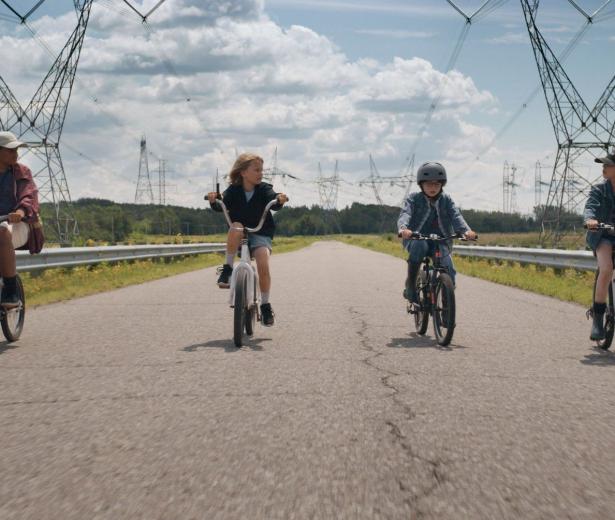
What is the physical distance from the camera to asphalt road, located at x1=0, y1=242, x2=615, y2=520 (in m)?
3.02

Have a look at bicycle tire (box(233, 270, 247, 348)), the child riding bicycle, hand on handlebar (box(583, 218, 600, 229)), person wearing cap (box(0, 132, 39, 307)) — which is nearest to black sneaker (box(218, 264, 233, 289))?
the child riding bicycle

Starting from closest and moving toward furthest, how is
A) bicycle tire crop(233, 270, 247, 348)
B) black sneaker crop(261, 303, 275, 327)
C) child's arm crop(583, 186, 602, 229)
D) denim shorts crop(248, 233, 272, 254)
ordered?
1. bicycle tire crop(233, 270, 247, 348)
2. child's arm crop(583, 186, 602, 229)
3. denim shorts crop(248, 233, 272, 254)
4. black sneaker crop(261, 303, 275, 327)

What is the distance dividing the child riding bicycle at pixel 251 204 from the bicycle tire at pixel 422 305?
1640mm

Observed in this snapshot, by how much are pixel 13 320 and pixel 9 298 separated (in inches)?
14.8

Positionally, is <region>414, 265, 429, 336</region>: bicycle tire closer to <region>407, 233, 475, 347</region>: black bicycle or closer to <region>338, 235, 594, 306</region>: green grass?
<region>407, 233, 475, 347</region>: black bicycle

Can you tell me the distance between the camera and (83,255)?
16.7 m

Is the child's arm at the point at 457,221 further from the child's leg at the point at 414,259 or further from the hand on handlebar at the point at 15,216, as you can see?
the hand on handlebar at the point at 15,216

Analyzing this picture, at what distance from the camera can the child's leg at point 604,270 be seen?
7312 mm

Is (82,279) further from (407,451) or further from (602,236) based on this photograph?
(407,451)

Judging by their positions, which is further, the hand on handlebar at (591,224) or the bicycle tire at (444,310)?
the bicycle tire at (444,310)

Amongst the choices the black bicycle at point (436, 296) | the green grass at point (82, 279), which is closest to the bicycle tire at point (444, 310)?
the black bicycle at point (436, 296)

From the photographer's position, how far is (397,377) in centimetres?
573

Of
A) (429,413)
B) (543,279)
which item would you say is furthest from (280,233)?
(429,413)

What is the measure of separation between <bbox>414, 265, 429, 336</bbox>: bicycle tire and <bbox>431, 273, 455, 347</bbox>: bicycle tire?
26cm
